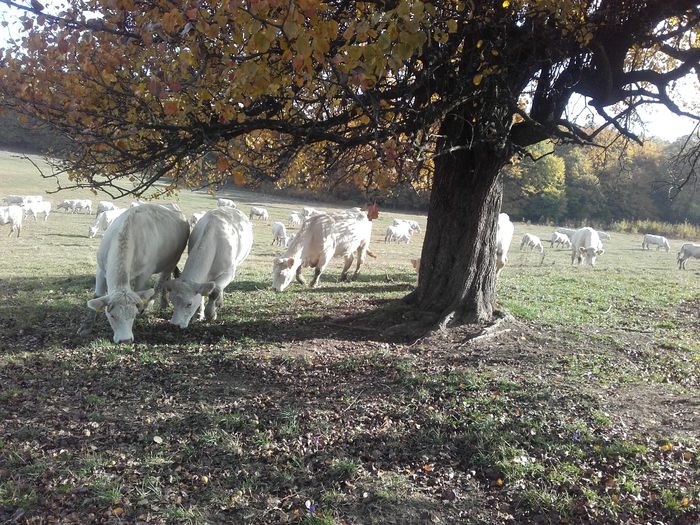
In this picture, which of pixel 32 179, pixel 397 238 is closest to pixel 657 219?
pixel 397 238

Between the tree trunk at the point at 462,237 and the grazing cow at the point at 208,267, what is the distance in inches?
143

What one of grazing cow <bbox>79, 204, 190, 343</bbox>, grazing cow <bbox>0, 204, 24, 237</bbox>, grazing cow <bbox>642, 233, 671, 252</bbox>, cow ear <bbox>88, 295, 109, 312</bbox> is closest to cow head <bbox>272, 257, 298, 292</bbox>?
grazing cow <bbox>79, 204, 190, 343</bbox>

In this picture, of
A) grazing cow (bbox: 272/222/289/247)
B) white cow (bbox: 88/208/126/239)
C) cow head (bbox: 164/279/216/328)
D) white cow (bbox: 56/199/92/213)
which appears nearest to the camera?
cow head (bbox: 164/279/216/328)

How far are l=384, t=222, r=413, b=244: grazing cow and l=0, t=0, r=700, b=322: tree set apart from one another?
80.0 ft

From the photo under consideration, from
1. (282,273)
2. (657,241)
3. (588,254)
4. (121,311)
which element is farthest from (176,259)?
(657,241)

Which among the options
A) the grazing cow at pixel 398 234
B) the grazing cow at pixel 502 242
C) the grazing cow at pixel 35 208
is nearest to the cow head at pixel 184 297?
the grazing cow at pixel 502 242

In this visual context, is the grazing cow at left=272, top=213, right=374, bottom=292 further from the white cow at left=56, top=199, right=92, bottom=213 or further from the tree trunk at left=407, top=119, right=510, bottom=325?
the white cow at left=56, top=199, right=92, bottom=213

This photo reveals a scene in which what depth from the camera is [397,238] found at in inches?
1310

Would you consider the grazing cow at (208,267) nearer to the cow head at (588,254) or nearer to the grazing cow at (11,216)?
the grazing cow at (11,216)

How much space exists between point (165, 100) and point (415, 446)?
476cm

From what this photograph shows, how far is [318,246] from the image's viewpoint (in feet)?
43.5

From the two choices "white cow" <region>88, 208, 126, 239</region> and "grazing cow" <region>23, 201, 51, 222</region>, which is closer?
"white cow" <region>88, 208, 126, 239</region>

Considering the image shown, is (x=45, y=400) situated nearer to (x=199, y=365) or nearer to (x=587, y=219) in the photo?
(x=199, y=365)

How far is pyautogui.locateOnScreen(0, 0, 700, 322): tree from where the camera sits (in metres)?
5.79
